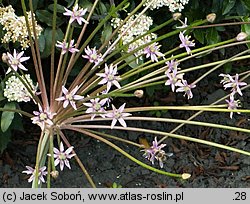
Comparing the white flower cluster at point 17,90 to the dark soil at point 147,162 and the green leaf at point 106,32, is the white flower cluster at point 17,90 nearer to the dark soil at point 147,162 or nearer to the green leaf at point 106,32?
the green leaf at point 106,32

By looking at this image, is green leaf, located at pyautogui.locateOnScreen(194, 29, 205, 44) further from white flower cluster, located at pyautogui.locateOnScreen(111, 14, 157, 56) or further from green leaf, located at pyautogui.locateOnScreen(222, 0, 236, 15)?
white flower cluster, located at pyautogui.locateOnScreen(111, 14, 157, 56)

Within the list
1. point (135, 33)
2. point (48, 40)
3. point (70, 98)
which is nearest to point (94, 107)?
point (70, 98)

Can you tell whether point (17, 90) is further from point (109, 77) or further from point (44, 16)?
point (44, 16)

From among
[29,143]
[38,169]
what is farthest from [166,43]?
[38,169]

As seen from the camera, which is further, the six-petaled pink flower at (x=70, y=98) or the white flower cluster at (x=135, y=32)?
the white flower cluster at (x=135, y=32)

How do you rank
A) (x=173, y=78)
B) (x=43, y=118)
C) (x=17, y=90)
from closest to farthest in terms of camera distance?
(x=43, y=118) → (x=173, y=78) → (x=17, y=90)

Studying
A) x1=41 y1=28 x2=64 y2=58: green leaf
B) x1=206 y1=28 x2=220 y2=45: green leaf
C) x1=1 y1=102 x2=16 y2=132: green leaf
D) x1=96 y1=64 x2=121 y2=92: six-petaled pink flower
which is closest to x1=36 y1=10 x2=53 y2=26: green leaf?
x1=41 y1=28 x2=64 y2=58: green leaf

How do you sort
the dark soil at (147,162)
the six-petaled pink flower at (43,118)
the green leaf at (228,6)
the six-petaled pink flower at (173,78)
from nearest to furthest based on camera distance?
the six-petaled pink flower at (43,118), the six-petaled pink flower at (173,78), the green leaf at (228,6), the dark soil at (147,162)

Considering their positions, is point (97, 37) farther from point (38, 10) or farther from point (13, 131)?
point (13, 131)

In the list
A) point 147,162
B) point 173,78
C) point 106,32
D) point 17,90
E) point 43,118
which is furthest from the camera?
point 147,162

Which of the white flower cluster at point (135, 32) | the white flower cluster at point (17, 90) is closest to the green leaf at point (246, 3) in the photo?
the white flower cluster at point (135, 32)
